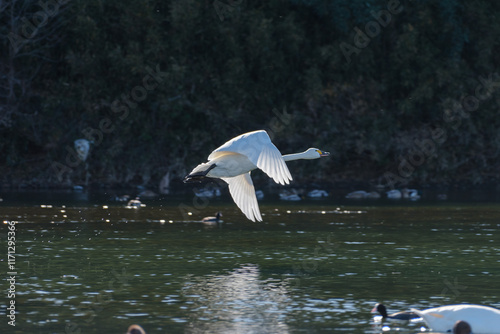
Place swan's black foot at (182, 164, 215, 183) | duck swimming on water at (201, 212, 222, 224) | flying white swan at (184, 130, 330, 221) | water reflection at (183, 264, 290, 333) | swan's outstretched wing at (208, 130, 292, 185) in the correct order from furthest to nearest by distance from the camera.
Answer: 1. duck swimming on water at (201, 212, 222, 224)
2. swan's black foot at (182, 164, 215, 183)
3. flying white swan at (184, 130, 330, 221)
4. swan's outstretched wing at (208, 130, 292, 185)
5. water reflection at (183, 264, 290, 333)

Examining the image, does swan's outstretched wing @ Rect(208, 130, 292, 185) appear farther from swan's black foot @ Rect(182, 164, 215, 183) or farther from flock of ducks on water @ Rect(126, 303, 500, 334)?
flock of ducks on water @ Rect(126, 303, 500, 334)

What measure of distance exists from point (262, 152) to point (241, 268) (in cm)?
358

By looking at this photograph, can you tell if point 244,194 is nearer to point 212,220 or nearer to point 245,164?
point 245,164

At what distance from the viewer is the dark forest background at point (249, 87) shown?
145ft

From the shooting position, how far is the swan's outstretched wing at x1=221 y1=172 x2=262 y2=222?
18.2 metres

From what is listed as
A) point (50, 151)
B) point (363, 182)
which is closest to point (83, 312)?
point (50, 151)

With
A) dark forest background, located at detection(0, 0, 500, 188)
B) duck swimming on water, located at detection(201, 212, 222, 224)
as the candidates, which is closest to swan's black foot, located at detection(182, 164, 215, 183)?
duck swimming on water, located at detection(201, 212, 222, 224)

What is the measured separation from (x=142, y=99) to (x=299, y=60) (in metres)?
8.41

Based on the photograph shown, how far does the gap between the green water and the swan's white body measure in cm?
49

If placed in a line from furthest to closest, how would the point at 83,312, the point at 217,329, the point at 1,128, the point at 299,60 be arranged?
the point at 299,60
the point at 1,128
the point at 83,312
the point at 217,329

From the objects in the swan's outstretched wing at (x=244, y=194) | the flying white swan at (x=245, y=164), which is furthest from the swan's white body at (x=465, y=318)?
the swan's outstretched wing at (x=244, y=194)

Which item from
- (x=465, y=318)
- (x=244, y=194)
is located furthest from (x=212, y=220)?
(x=465, y=318)

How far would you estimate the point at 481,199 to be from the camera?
37656mm

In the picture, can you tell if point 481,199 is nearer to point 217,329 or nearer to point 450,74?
point 450,74
